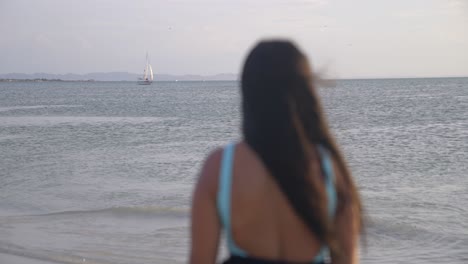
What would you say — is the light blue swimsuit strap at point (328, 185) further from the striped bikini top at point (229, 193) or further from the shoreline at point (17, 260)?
the shoreline at point (17, 260)

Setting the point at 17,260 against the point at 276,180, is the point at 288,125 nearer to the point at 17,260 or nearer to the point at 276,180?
the point at 276,180

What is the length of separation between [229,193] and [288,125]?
261mm

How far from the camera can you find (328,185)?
1.82 metres

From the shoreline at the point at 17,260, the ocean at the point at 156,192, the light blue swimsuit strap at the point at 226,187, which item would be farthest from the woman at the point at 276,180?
the shoreline at the point at 17,260

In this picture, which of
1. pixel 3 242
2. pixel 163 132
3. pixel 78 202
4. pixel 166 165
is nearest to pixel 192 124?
pixel 163 132

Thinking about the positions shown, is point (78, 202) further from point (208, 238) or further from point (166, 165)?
point (208, 238)

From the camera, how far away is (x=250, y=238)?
1780 mm

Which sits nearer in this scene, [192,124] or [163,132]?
[163,132]

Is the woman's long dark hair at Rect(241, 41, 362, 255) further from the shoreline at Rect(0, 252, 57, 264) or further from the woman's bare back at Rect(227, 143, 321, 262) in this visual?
the shoreline at Rect(0, 252, 57, 264)

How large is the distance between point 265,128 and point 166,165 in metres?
13.8

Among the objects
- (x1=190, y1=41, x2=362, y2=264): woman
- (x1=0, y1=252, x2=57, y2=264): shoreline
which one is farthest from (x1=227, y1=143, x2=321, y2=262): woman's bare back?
(x1=0, y1=252, x2=57, y2=264): shoreline

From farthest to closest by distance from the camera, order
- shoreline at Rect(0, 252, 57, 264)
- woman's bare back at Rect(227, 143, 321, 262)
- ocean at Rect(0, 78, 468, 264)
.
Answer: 1. ocean at Rect(0, 78, 468, 264)
2. shoreline at Rect(0, 252, 57, 264)
3. woman's bare back at Rect(227, 143, 321, 262)

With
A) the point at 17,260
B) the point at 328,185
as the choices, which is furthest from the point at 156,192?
the point at 328,185

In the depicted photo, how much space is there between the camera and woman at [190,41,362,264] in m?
1.75
